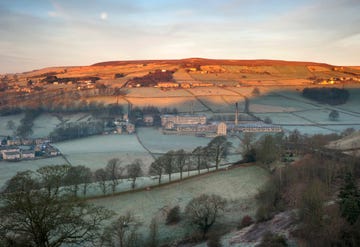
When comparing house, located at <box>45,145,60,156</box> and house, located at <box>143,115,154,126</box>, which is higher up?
house, located at <box>143,115,154,126</box>

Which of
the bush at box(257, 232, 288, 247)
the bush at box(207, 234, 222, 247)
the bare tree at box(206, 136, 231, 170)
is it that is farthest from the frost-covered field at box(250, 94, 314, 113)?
the bush at box(257, 232, 288, 247)

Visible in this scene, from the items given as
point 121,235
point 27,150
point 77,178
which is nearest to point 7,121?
point 27,150

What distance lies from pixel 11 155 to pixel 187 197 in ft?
108

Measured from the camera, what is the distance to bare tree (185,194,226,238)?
86.4 ft

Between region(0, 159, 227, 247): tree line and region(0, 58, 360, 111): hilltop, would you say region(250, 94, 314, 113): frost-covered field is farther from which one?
region(0, 159, 227, 247): tree line

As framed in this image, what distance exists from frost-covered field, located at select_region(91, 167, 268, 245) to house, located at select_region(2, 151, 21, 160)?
26.5 m

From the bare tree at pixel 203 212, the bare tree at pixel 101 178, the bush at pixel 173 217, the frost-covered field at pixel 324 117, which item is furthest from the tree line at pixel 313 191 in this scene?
the frost-covered field at pixel 324 117

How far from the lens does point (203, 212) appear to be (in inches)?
1051

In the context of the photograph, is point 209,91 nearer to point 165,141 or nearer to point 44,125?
point 165,141

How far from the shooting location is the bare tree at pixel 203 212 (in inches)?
1036

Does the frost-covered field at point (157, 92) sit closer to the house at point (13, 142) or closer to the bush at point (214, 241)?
the house at point (13, 142)

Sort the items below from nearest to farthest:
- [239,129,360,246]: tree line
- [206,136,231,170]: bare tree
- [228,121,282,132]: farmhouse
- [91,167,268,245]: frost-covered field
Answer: [239,129,360,246]: tree line
[91,167,268,245]: frost-covered field
[206,136,231,170]: bare tree
[228,121,282,132]: farmhouse

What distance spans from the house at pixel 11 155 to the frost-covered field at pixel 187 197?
2648cm

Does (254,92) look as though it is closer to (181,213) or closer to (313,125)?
(313,125)
